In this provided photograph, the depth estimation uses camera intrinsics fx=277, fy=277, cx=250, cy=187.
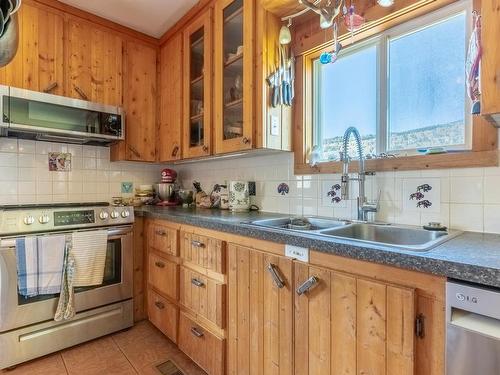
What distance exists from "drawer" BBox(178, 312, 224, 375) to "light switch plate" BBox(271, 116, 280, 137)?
3.88 feet

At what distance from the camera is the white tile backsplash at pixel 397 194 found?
1118mm

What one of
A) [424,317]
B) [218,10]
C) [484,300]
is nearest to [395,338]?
[424,317]

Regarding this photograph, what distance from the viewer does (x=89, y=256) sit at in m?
1.81

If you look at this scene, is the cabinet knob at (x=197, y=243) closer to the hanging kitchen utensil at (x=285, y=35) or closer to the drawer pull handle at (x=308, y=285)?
the drawer pull handle at (x=308, y=285)

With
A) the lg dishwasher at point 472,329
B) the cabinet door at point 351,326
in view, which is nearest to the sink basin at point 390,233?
the cabinet door at point 351,326

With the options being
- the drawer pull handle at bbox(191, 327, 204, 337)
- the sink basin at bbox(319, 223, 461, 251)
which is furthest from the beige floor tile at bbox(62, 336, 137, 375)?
the sink basin at bbox(319, 223, 461, 251)

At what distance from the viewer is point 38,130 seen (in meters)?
1.85

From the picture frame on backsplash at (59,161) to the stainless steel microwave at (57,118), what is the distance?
122 mm

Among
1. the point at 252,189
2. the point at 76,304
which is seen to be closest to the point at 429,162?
the point at 252,189

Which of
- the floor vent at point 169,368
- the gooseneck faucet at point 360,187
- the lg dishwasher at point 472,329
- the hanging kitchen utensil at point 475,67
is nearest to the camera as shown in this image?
the lg dishwasher at point 472,329

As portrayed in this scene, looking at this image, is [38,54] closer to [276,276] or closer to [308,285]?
[276,276]

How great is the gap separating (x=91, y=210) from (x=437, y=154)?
202cm

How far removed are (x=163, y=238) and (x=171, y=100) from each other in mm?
1216

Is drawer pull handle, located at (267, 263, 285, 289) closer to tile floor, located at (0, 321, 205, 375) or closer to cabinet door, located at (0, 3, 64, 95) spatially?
tile floor, located at (0, 321, 205, 375)
